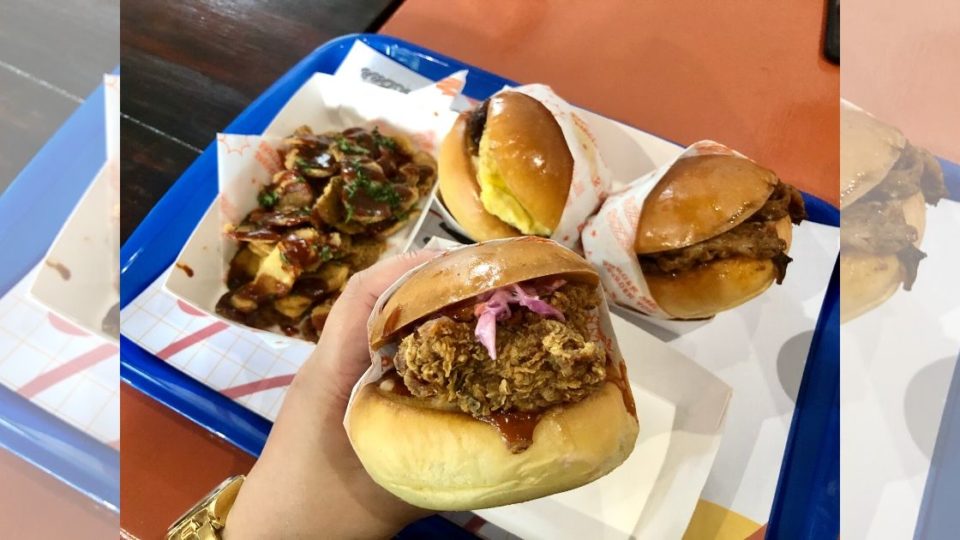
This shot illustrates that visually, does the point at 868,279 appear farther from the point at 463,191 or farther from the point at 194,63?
the point at 194,63

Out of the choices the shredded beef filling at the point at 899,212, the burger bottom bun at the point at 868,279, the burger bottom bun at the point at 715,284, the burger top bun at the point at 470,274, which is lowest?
the burger bottom bun at the point at 715,284

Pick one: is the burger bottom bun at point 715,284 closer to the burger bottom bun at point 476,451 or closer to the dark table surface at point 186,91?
the burger bottom bun at point 476,451

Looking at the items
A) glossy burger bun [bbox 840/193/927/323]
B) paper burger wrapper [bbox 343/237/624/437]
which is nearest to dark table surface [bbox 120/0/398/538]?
paper burger wrapper [bbox 343/237/624/437]

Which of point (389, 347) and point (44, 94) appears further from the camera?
point (389, 347)

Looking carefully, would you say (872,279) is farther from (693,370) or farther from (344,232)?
(344,232)

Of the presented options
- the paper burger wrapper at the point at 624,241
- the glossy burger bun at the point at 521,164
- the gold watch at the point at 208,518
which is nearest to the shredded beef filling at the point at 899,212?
the paper burger wrapper at the point at 624,241

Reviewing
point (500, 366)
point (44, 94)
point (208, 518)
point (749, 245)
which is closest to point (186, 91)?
point (208, 518)
